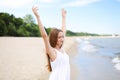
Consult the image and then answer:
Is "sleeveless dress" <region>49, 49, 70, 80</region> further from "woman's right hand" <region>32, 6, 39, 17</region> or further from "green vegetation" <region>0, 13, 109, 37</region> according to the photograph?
"green vegetation" <region>0, 13, 109, 37</region>

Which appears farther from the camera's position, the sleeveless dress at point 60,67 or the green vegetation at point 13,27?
the green vegetation at point 13,27

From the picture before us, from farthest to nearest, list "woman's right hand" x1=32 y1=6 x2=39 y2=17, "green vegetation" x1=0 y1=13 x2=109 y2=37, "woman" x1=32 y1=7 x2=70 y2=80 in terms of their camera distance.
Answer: "green vegetation" x1=0 y1=13 x2=109 y2=37, "woman" x1=32 y1=7 x2=70 y2=80, "woman's right hand" x1=32 y1=6 x2=39 y2=17

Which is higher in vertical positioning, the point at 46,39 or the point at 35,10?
the point at 35,10

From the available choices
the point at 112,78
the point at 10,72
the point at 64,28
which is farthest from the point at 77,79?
the point at 64,28

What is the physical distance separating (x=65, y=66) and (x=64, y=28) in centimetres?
63

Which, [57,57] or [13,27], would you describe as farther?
[13,27]

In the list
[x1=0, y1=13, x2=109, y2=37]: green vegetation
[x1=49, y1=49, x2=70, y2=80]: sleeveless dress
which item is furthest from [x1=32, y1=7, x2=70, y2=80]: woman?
[x1=0, y1=13, x2=109, y2=37]: green vegetation

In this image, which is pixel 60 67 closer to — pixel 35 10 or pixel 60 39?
pixel 60 39

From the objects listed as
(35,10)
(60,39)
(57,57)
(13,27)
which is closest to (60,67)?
(57,57)

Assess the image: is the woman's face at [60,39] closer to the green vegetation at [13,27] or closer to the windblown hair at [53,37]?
the windblown hair at [53,37]

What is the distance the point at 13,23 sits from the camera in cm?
5356

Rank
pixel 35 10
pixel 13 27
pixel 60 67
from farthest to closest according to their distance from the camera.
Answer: pixel 13 27 < pixel 60 67 < pixel 35 10

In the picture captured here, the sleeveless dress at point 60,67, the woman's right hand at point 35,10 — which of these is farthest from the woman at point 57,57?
the woman's right hand at point 35,10

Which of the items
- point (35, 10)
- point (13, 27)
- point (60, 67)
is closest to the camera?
point (35, 10)
